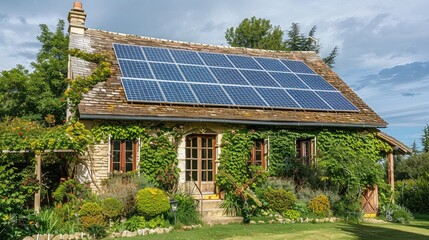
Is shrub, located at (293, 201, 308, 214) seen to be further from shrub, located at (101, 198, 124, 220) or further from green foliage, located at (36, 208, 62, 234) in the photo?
green foliage, located at (36, 208, 62, 234)

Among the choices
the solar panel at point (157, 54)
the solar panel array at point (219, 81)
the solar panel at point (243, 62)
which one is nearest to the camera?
the solar panel array at point (219, 81)

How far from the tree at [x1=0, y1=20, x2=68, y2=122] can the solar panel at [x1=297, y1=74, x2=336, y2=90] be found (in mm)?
14778

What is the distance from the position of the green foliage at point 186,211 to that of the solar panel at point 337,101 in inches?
295

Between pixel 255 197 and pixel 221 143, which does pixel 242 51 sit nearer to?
pixel 221 143

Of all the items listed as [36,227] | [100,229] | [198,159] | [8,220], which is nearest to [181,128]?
[198,159]

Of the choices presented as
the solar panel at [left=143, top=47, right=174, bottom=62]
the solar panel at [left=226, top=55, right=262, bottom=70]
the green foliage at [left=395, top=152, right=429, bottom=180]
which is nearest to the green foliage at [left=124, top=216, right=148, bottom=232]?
the solar panel at [left=143, top=47, right=174, bottom=62]

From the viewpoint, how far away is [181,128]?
14375mm

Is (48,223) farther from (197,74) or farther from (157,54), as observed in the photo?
(157,54)

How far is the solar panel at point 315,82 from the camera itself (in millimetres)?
18469

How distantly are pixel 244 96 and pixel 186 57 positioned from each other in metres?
3.55

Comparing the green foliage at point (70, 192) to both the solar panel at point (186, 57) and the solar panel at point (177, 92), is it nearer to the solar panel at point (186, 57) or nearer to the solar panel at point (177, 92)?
the solar panel at point (177, 92)

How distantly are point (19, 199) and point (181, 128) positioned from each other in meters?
6.27

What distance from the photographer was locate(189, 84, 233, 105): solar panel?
15150 mm

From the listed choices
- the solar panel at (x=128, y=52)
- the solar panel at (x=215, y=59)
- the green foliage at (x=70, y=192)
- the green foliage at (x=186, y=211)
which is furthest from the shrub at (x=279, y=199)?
the solar panel at (x=128, y=52)
